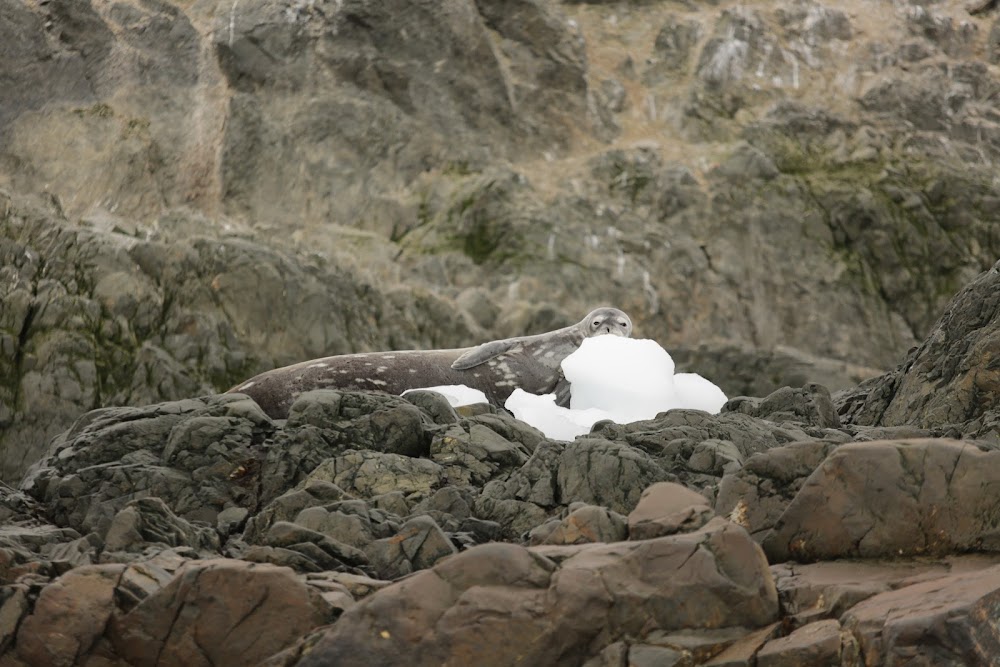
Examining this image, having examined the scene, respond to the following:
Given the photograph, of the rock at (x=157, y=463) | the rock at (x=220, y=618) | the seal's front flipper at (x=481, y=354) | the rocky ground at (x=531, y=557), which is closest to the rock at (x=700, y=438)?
the rocky ground at (x=531, y=557)

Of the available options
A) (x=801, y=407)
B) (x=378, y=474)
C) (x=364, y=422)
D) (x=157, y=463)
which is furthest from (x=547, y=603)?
(x=801, y=407)

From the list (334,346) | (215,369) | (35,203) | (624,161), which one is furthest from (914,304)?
(35,203)

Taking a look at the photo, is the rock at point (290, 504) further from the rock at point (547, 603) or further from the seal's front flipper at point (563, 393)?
the seal's front flipper at point (563, 393)

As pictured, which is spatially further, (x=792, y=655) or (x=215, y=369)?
(x=215, y=369)

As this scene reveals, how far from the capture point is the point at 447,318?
83.5 feet

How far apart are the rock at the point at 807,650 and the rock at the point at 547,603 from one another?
0.96ft

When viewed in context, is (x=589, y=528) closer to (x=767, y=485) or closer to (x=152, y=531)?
(x=767, y=485)

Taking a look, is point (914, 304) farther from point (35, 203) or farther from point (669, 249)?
point (35, 203)

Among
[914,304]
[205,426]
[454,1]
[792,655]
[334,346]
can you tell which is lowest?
[914,304]

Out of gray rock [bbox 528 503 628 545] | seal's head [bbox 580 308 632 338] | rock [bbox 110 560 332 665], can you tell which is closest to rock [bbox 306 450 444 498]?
gray rock [bbox 528 503 628 545]

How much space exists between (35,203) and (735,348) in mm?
13562

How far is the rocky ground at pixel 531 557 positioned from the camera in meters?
6.55

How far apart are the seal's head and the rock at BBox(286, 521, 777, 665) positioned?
8.57m

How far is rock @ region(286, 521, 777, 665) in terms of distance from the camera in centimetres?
655
